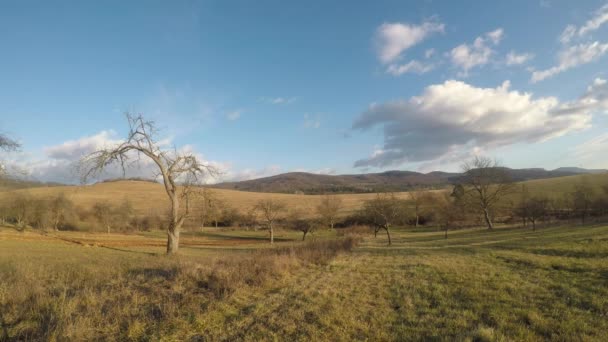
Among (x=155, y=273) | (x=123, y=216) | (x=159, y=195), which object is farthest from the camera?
(x=159, y=195)

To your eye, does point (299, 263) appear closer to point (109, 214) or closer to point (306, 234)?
point (306, 234)

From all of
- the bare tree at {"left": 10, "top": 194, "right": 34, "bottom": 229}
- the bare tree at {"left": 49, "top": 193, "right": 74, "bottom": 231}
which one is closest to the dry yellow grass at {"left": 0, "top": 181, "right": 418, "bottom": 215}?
the bare tree at {"left": 49, "top": 193, "right": 74, "bottom": 231}

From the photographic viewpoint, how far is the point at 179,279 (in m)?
10.2

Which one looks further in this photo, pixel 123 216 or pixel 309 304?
pixel 123 216

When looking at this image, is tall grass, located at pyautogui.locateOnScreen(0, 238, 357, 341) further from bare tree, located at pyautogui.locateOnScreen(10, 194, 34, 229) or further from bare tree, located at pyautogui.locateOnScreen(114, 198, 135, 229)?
bare tree, located at pyautogui.locateOnScreen(114, 198, 135, 229)

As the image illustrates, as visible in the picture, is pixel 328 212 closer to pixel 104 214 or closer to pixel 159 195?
pixel 104 214

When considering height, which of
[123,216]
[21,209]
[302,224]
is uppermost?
[21,209]

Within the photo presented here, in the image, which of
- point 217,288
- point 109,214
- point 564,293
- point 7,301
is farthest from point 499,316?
point 109,214

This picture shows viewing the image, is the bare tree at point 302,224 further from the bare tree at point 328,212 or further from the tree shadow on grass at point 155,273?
the tree shadow on grass at point 155,273

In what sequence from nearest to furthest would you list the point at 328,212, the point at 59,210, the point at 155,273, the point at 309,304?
the point at 309,304, the point at 155,273, the point at 59,210, the point at 328,212

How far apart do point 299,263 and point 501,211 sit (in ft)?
224

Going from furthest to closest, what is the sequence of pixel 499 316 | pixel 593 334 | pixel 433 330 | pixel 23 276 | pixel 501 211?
pixel 501 211
pixel 23 276
pixel 499 316
pixel 433 330
pixel 593 334

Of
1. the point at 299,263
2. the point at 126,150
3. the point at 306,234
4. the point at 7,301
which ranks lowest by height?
the point at 306,234

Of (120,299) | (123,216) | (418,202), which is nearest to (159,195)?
(123,216)
